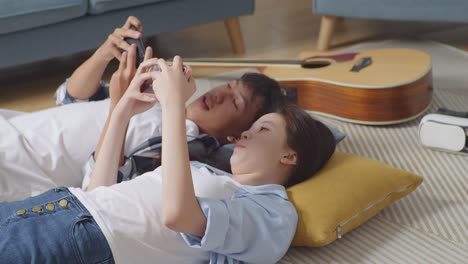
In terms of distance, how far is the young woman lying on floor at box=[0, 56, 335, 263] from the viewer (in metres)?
1.21

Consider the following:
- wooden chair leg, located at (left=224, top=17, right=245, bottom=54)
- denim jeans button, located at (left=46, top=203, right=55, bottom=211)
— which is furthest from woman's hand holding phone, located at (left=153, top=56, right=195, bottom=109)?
wooden chair leg, located at (left=224, top=17, right=245, bottom=54)

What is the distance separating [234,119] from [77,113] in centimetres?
42

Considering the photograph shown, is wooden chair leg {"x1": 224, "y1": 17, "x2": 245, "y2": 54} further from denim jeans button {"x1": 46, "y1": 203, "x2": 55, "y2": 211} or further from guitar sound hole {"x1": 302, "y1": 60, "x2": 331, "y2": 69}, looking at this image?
denim jeans button {"x1": 46, "y1": 203, "x2": 55, "y2": 211}

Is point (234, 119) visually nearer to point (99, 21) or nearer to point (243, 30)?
point (99, 21)

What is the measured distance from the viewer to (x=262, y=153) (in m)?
1.43

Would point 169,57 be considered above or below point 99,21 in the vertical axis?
below

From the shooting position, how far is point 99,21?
2.55 m

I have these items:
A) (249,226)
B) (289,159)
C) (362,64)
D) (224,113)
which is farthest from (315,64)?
(249,226)

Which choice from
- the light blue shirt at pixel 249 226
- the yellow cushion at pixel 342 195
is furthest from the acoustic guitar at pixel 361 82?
the light blue shirt at pixel 249 226

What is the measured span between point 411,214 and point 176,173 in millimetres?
719

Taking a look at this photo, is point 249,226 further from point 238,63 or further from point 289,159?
point 238,63

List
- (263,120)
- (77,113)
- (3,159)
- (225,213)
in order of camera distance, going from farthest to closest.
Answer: (77,113) → (3,159) → (263,120) → (225,213)

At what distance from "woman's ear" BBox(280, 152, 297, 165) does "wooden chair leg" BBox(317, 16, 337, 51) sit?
1.60m

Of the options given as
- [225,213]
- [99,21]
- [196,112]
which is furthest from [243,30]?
[225,213]
